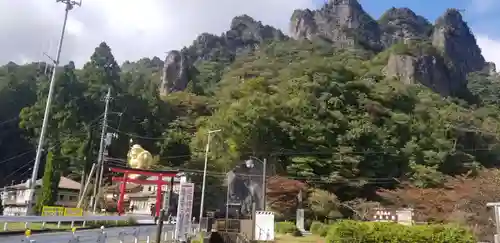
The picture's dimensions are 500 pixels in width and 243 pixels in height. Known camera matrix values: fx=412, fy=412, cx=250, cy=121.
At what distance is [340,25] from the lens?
9700 centimetres

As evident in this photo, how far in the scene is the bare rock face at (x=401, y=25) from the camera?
347 ft

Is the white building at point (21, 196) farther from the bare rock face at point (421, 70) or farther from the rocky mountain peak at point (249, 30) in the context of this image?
the rocky mountain peak at point (249, 30)

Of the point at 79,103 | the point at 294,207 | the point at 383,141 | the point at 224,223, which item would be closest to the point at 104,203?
the point at 79,103

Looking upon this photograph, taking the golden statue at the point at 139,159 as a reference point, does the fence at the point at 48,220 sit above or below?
below

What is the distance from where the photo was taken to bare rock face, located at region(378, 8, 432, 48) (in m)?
106

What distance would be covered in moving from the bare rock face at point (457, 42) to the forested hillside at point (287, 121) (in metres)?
21.5

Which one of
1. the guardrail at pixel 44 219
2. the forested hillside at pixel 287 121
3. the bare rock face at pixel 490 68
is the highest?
the bare rock face at pixel 490 68

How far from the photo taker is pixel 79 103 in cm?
4644

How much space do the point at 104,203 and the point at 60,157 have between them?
23.5 ft

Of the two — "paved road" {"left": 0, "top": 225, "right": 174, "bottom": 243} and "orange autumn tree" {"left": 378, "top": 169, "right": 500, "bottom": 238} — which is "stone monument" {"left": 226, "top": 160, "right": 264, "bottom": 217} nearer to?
"orange autumn tree" {"left": 378, "top": 169, "right": 500, "bottom": 238}

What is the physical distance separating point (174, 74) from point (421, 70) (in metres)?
40.5

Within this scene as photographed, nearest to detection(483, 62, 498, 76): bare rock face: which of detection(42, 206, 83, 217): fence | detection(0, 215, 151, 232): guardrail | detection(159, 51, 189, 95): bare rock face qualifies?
detection(159, 51, 189, 95): bare rock face

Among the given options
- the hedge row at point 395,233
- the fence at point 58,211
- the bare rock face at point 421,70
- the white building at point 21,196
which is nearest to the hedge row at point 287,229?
the fence at point 58,211

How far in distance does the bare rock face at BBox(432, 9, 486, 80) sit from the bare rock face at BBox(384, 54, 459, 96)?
19.0 metres
